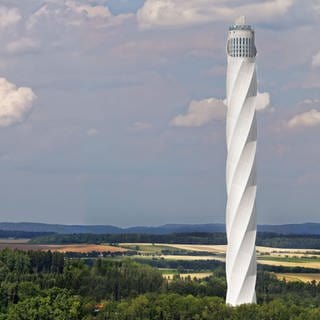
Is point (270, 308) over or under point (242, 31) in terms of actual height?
under

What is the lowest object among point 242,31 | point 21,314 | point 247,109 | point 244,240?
point 21,314

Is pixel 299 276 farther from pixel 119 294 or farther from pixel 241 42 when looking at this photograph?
pixel 241 42

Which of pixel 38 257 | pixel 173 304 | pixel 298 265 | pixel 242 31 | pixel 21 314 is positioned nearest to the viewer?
pixel 21 314

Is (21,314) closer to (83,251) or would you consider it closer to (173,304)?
(173,304)

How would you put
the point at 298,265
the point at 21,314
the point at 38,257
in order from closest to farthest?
the point at 21,314
the point at 38,257
the point at 298,265

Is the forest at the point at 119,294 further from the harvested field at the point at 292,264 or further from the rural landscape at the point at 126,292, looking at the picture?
the harvested field at the point at 292,264

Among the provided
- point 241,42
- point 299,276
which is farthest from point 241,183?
point 299,276

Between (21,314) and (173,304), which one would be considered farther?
(173,304)

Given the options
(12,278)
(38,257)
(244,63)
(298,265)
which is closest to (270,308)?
(244,63)
